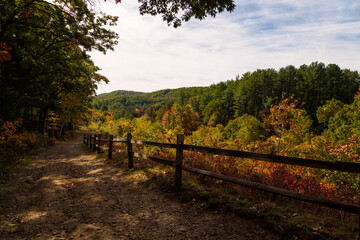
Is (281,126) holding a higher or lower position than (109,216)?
higher

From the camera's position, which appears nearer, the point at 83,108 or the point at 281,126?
the point at 281,126

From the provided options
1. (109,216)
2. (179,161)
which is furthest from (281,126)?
(109,216)

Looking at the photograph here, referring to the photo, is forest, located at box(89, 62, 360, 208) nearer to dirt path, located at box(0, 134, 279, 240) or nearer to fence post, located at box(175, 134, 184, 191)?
fence post, located at box(175, 134, 184, 191)

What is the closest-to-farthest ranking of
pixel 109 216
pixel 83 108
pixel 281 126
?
pixel 109 216 < pixel 281 126 < pixel 83 108

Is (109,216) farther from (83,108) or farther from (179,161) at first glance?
(83,108)

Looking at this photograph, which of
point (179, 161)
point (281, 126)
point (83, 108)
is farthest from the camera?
point (83, 108)

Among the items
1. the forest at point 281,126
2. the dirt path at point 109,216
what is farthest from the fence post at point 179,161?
the forest at point 281,126

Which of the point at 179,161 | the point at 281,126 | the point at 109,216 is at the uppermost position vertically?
the point at 281,126

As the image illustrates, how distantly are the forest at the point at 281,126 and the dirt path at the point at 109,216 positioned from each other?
2340 millimetres

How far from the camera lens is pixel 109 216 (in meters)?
4.55

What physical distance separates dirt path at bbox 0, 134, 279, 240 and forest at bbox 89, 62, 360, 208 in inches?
92.1

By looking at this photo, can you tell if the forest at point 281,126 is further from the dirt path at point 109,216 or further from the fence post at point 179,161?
the dirt path at point 109,216

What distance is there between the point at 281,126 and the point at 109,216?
1050 cm

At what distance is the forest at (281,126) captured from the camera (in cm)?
657
